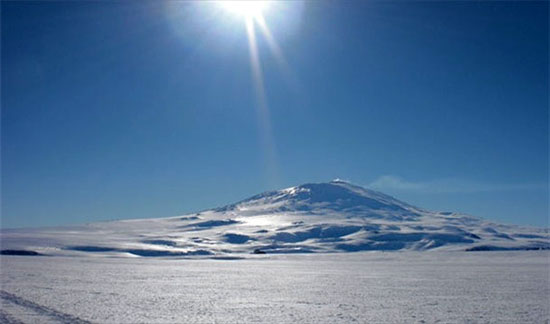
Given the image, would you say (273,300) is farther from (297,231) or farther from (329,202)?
(329,202)

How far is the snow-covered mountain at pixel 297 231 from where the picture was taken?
76.0 metres

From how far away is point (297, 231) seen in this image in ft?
333

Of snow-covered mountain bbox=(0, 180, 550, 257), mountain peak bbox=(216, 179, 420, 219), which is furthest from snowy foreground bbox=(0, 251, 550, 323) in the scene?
mountain peak bbox=(216, 179, 420, 219)

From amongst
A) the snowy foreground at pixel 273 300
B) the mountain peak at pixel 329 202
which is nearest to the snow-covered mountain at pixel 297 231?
the mountain peak at pixel 329 202

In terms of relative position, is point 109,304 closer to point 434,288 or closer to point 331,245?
point 434,288

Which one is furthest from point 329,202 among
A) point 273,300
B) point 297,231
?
point 273,300

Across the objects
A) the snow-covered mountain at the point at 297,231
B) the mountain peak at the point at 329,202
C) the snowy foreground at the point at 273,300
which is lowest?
the snowy foreground at the point at 273,300

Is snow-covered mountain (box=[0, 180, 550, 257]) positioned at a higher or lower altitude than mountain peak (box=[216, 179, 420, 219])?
lower

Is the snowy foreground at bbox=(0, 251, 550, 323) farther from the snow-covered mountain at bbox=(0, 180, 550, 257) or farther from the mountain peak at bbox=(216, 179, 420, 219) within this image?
the mountain peak at bbox=(216, 179, 420, 219)

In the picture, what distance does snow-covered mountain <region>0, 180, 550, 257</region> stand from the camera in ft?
249

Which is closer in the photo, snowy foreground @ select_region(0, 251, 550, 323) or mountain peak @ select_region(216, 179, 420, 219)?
snowy foreground @ select_region(0, 251, 550, 323)

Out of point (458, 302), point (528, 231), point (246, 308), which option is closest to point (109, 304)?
point (246, 308)

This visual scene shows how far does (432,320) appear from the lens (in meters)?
13.5

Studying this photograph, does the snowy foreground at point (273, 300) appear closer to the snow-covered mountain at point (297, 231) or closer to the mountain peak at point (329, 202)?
the snow-covered mountain at point (297, 231)
